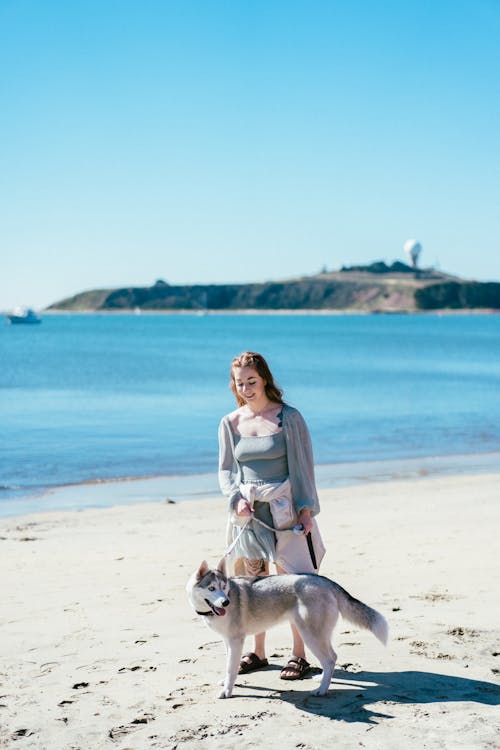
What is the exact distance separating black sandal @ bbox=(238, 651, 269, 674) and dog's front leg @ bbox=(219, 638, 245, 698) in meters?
0.41

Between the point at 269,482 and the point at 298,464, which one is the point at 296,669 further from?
the point at 298,464

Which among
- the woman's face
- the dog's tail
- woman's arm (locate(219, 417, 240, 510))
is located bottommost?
the dog's tail

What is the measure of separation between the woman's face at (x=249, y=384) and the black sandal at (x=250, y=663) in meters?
1.64

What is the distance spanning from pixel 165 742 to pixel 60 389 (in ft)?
112

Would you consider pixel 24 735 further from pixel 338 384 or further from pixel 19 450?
pixel 338 384

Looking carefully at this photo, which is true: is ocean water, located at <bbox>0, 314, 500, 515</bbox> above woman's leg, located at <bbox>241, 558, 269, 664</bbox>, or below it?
below

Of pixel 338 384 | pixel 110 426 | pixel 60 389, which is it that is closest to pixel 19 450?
pixel 110 426

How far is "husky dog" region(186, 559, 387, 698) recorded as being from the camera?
483cm

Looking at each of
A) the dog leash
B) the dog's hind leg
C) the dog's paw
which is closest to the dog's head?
the dog leash

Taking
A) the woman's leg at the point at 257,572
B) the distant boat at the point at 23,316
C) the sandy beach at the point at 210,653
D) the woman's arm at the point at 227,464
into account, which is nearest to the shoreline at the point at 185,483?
the sandy beach at the point at 210,653

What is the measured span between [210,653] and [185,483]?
9.37m

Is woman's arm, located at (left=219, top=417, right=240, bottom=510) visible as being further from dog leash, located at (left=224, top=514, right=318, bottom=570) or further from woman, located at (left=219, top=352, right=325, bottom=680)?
dog leash, located at (left=224, top=514, right=318, bottom=570)

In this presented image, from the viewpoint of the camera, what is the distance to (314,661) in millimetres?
5566

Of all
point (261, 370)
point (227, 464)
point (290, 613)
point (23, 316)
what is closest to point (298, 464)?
point (227, 464)
